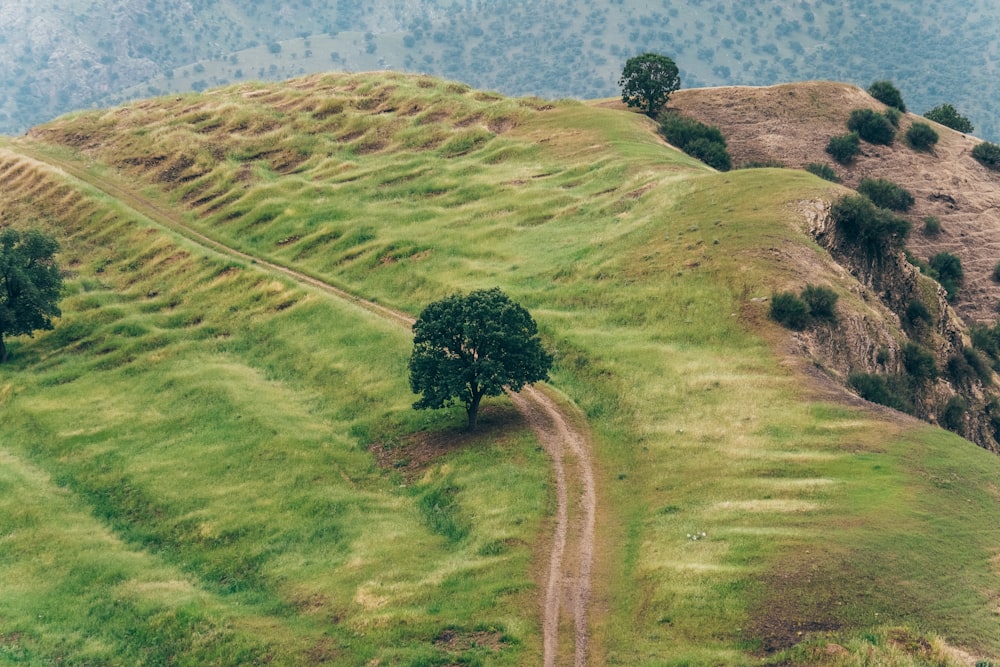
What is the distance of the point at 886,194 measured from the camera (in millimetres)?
98312

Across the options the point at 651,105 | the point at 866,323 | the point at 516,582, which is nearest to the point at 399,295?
the point at 866,323

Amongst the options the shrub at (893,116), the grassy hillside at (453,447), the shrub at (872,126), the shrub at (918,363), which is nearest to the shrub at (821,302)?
the grassy hillside at (453,447)

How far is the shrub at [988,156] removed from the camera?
368ft

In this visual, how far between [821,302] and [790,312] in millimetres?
2864

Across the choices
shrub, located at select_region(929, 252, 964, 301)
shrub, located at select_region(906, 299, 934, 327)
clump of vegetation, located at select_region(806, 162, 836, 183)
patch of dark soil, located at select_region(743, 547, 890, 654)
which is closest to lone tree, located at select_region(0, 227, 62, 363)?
patch of dark soil, located at select_region(743, 547, 890, 654)

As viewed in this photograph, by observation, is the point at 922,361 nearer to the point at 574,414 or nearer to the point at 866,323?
the point at 866,323

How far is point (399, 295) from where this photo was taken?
73.8m

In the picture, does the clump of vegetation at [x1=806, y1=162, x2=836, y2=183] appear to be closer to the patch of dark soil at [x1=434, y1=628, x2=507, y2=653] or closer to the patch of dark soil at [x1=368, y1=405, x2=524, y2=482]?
the patch of dark soil at [x1=368, y1=405, x2=524, y2=482]

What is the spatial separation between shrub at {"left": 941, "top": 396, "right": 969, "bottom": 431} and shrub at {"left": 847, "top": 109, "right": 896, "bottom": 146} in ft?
193

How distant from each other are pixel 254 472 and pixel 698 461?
968 inches

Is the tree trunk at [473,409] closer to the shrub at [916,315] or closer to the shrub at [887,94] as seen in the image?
the shrub at [916,315]

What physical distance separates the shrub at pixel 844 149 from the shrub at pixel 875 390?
201 ft

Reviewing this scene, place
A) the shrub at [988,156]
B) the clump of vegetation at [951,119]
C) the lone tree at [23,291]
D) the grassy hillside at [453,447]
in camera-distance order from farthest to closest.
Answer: the clump of vegetation at [951,119] → the shrub at [988,156] → the lone tree at [23,291] → the grassy hillside at [453,447]

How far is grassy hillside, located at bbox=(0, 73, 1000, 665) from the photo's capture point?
35156mm
